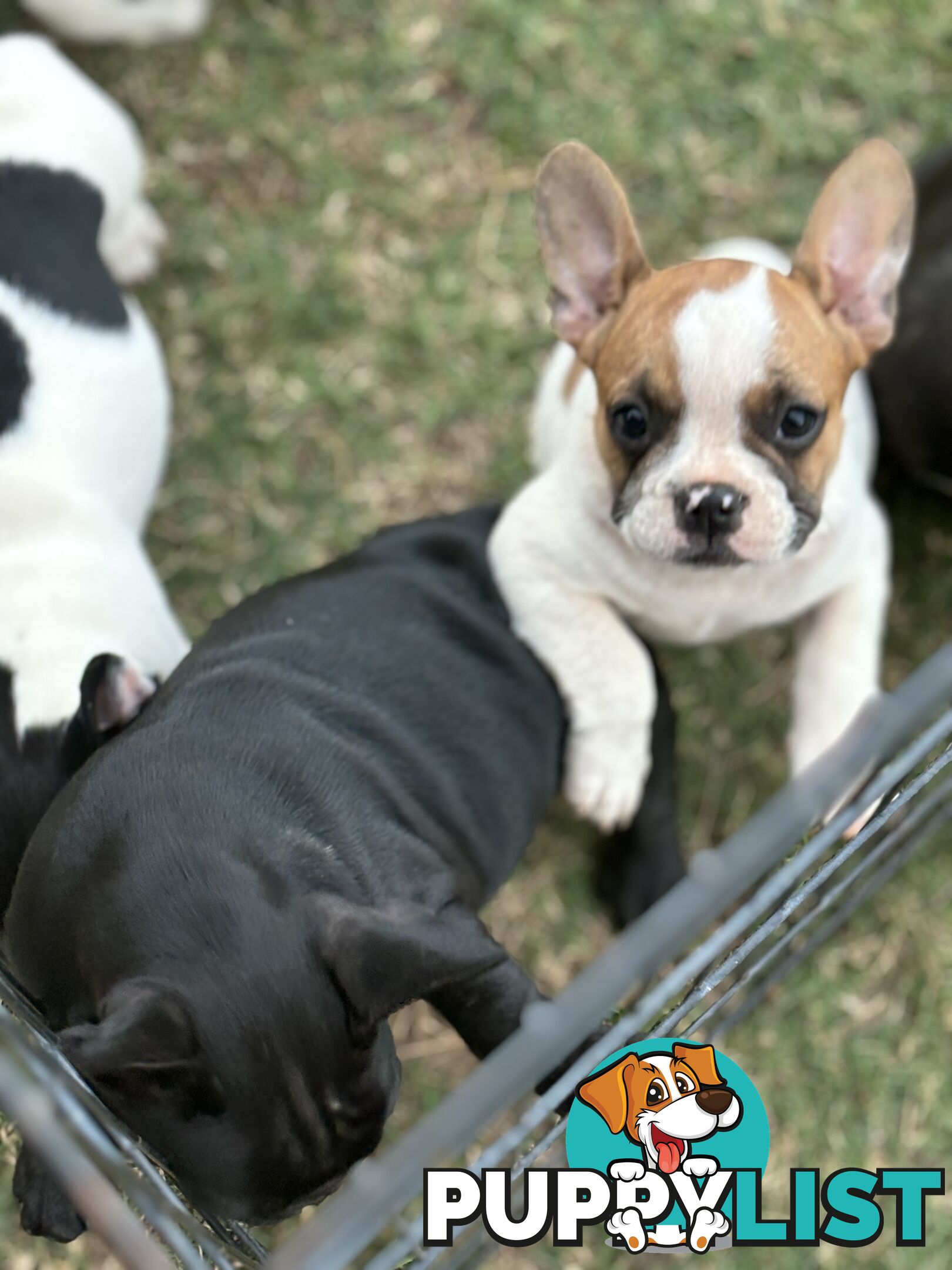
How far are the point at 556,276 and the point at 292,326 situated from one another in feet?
5.87

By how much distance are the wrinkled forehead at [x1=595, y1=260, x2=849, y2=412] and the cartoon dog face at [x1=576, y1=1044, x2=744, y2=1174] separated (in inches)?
57.6

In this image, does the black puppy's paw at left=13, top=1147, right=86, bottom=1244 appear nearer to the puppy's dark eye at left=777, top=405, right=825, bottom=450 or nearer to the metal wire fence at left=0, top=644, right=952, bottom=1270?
the metal wire fence at left=0, top=644, right=952, bottom=1270

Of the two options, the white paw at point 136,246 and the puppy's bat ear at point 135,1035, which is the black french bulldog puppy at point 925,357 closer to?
the white paw at point 136,246

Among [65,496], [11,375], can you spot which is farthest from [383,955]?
[11,375]

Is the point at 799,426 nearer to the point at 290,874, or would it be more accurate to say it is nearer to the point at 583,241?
the point at 583,241

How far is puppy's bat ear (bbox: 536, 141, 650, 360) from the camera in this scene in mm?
3004

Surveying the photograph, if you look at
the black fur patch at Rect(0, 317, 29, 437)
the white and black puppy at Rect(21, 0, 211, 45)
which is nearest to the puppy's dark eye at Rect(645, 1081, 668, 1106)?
the black fur patch at Rect(0, 317, 29, 437)

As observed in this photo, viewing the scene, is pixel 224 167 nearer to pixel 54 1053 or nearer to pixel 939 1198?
pixel 54 1053

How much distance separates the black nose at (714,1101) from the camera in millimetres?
2395

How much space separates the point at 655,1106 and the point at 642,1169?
163 mm

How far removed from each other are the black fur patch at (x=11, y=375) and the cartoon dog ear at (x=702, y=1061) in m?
2.33

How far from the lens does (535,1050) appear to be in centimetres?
162

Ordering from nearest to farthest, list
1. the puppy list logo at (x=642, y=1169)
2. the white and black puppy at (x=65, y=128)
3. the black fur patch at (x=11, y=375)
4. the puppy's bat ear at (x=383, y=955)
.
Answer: the puppy's bat ear at (x=383, y=955) < the puppy list logo at (x=642, y=1169) < the black fur patch at (x=11, y=375) < the white and black puppy at (x=65, y=128)

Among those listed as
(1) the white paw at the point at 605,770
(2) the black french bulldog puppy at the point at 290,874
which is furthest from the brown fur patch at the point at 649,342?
(1) the white paw at the point at 605,770
